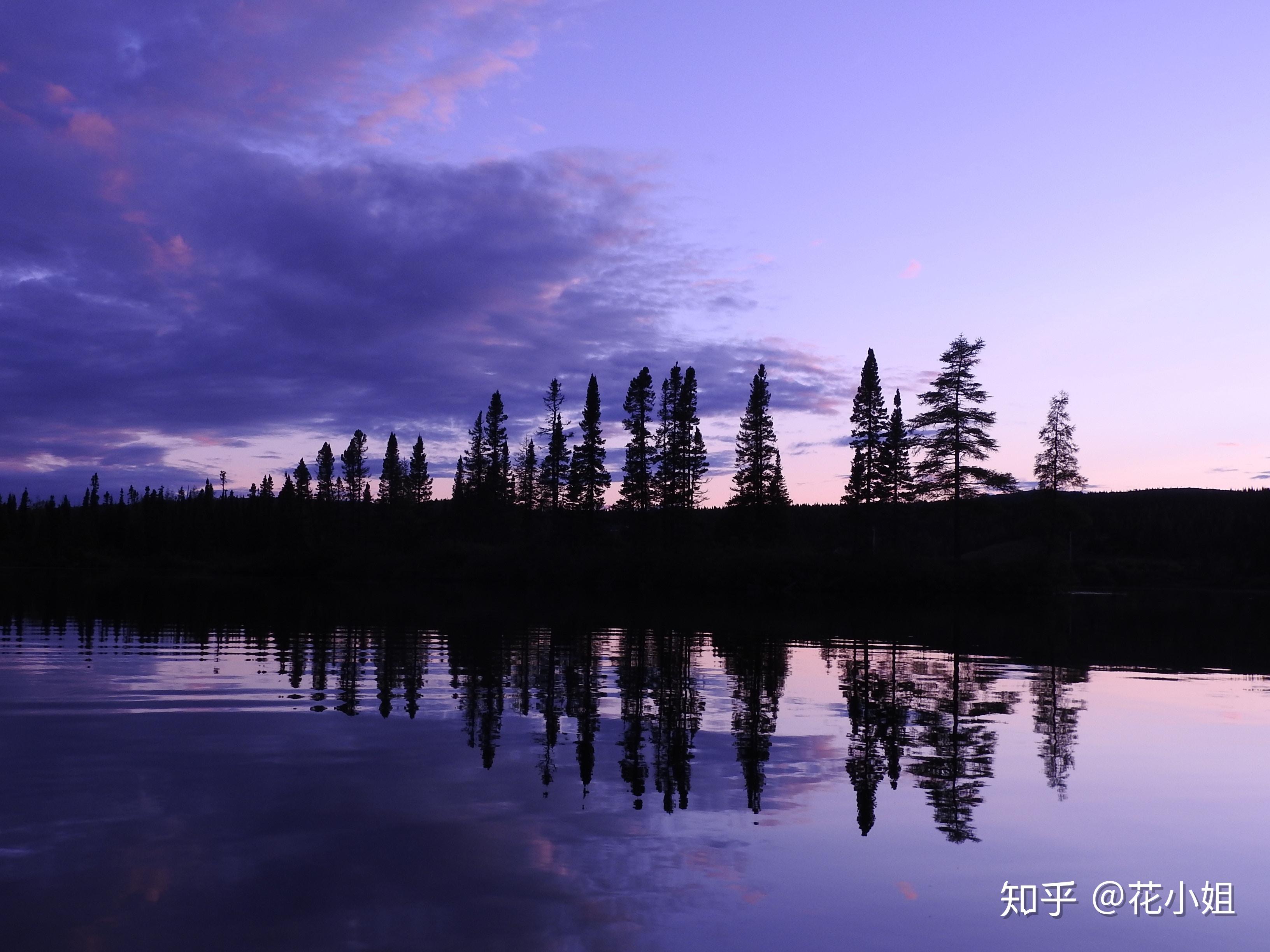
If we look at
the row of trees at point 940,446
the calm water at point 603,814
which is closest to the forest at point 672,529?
the row of trees at point 940,446

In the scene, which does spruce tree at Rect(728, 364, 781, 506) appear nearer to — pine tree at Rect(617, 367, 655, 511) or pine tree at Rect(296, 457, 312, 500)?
pine tree at Rect(617, 367, 655, 511)

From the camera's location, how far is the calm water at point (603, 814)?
5.95m

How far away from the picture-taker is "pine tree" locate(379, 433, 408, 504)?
13000 centimetres

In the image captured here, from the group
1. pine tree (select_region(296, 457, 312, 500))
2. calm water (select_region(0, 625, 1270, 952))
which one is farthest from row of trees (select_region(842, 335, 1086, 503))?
pine tree (select_region(296, 457, 312, 500))

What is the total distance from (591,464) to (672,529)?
1207cm

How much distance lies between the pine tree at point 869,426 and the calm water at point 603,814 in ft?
213

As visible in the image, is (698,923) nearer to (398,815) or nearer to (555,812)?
(555,812)

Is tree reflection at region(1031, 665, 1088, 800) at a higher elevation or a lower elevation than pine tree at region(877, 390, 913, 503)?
lower

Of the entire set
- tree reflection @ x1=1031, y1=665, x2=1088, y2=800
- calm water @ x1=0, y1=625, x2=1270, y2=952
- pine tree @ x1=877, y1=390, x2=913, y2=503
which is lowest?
tree reflection @ x1=1031, y1=665, x2=1088, y2=800

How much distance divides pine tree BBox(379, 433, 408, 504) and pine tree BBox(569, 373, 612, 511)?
142 feet

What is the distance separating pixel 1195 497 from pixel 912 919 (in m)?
205

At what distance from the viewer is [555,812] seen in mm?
8398

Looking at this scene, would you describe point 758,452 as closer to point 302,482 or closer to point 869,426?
point 869,426

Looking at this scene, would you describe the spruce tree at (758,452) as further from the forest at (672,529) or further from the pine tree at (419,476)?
the pine tree at (419,476)
